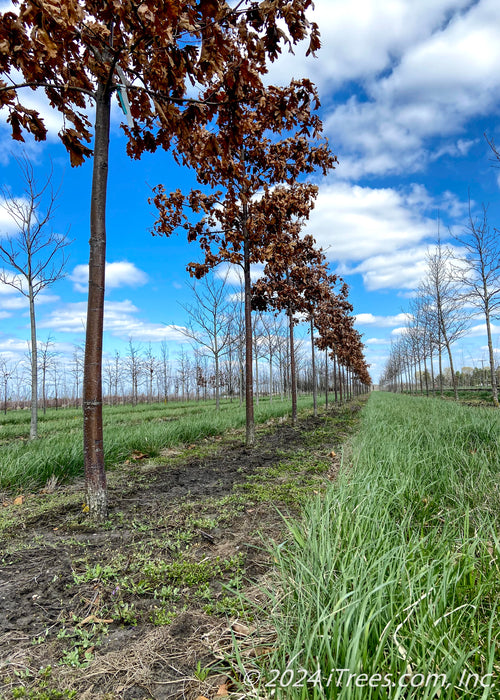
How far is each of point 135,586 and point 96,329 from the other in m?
2.15

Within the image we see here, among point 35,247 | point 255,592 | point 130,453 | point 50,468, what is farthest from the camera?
point 35,247

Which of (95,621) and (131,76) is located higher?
(131,76)

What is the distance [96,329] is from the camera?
322 centimetres

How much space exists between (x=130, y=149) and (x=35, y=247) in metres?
6.74

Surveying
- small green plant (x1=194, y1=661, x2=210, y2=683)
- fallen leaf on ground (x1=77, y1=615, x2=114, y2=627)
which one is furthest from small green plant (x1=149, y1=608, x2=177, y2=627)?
small green plant (x1=194, y1=661, x2=210, y2=683)

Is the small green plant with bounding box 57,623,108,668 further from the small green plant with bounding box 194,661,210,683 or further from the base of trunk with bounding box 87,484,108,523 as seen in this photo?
the base of trunk with bounding box 87,484,108,523

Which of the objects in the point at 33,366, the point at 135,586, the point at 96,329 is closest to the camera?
the point at 135,586

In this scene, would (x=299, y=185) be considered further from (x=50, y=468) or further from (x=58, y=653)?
(x=58, y=653)

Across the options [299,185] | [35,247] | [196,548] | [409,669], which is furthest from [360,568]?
[35,247]

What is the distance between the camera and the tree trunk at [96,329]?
310 centimetres

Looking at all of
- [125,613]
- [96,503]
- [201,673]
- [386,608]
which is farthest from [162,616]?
[96,503]

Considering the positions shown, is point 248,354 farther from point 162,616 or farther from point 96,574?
point 162,616

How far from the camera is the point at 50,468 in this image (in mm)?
4531

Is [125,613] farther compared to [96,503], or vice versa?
[96,503]
